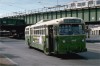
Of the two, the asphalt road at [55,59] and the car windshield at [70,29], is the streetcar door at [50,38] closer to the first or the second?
the asphalt road at [55,59]

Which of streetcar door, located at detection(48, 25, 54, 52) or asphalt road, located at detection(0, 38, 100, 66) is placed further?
streetcar door, located at detection(48, 25, 54, 52)

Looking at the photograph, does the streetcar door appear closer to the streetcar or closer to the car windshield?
the streetcar

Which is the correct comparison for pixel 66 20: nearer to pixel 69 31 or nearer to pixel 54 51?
pixel 69 31

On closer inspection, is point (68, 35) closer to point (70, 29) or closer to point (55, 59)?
point (70, 29)

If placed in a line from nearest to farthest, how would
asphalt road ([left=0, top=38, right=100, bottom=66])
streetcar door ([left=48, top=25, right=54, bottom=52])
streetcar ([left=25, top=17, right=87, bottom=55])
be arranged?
asphalt road ([left=0, top=38, right=100, bottom=66]), streetcar ([left=25, top=17, right=87, bottom=55]), streetcar door ([left=48, top=25, right=54, bottom=52])

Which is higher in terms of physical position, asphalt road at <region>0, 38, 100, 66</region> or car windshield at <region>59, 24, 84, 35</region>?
car windshield at <region>59, 24, 84, 35</region>

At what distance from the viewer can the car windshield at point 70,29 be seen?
71.1 feet

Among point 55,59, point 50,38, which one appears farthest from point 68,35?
point 50,38

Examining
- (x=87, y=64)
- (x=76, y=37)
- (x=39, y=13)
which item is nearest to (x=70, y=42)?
(x=76, y=37)

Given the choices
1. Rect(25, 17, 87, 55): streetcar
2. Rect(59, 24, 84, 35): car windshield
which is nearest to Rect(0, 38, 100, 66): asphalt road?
Rect(25, 17, 87, 55): streetcar

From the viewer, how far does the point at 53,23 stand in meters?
22.4

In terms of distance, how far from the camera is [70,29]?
21688mm

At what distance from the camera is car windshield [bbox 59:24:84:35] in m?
21.7

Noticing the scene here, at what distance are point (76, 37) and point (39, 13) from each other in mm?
45392
